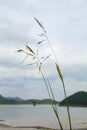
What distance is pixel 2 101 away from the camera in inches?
6560

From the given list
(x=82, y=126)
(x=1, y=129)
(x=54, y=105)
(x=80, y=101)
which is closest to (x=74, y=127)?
(x=82, y=126)

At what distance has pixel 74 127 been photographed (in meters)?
9.97

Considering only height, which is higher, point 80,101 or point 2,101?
point 80,101

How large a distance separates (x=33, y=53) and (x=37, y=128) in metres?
7.50

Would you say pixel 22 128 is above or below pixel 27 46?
below

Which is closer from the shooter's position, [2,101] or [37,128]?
[37,128]

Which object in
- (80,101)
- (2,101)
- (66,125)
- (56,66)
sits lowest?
(2,101)

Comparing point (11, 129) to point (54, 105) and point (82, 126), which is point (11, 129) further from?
point (54, 105)

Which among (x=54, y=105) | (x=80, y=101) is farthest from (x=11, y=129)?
(x=80, y=101)

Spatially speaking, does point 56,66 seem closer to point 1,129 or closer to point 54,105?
point 54,105

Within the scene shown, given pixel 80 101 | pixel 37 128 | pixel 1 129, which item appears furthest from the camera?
pixel 80 101

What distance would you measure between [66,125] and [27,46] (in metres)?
7.39

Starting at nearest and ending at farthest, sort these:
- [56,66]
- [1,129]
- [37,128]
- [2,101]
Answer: [56,66] < [1,129] < [37,128] < [2,101]

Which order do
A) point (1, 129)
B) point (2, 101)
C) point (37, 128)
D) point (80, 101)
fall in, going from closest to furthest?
point (1, 129) → point (37, 128) → point (80, 101) → point (2, 101)
